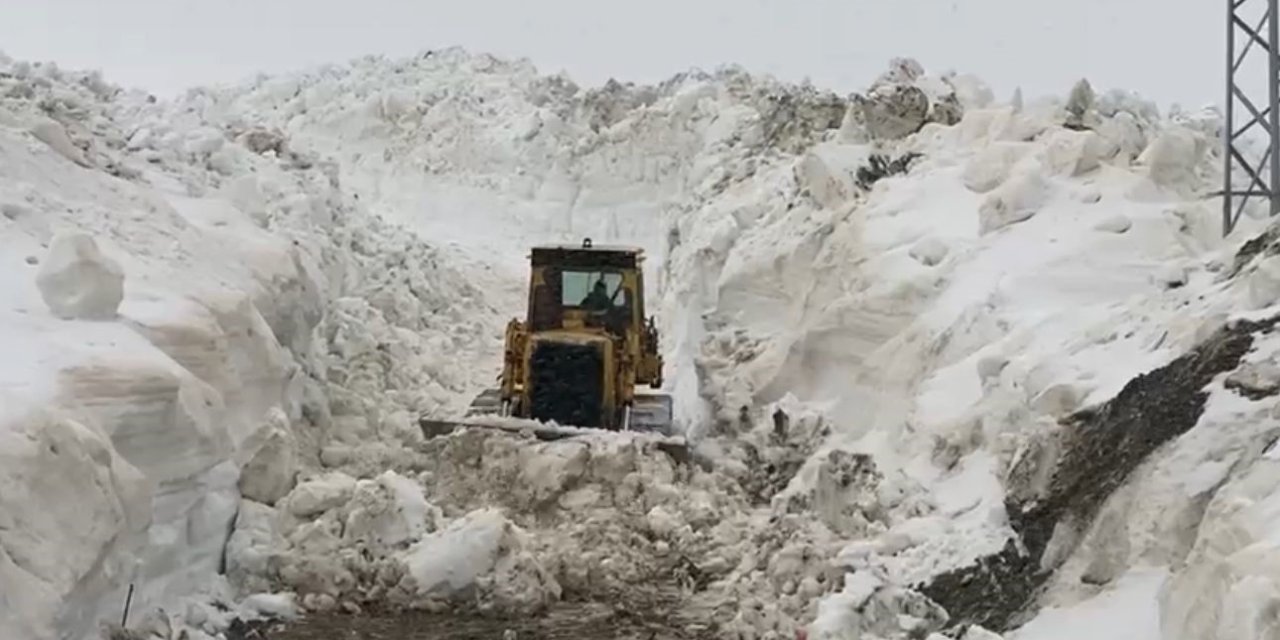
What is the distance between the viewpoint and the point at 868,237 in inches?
443

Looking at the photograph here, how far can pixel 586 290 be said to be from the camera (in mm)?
11656

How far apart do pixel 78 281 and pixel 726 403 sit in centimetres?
557

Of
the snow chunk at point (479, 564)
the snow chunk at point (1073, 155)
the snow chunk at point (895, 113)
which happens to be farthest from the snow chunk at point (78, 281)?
the snow chunk at point (895, 113)

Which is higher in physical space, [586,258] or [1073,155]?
[1073,155]

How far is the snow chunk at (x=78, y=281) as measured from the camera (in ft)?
22.8

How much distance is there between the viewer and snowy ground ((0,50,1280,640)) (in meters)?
5.77

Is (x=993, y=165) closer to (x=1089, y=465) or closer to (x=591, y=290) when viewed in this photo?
(x=591, y=290)

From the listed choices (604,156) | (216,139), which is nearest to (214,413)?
(216,139)

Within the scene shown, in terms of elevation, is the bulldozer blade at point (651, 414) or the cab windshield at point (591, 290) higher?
the cab windshield at point (591, 290)

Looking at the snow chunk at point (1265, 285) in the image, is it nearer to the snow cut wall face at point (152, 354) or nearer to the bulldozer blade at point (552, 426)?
the bulldozer blade at point (552, 426)

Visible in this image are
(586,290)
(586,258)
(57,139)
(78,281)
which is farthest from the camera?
(586,290)

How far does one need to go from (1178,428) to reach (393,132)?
24.3 meters

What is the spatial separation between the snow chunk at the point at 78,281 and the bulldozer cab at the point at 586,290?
15.3 ft

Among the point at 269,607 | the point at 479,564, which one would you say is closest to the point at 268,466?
the point at 269,607
